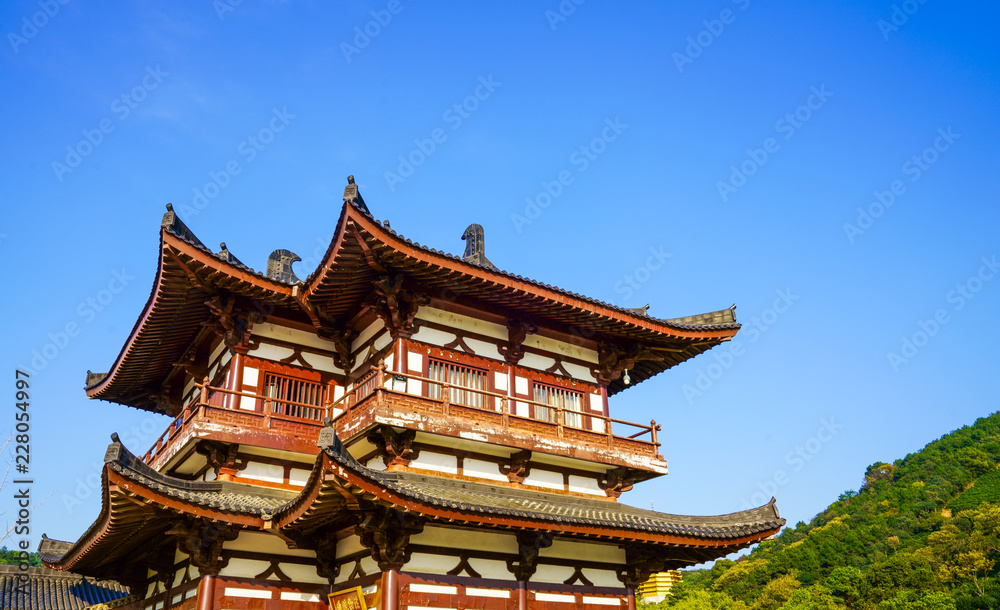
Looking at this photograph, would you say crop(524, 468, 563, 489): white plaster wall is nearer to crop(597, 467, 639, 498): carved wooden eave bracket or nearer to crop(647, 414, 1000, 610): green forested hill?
crop(597, 467, 639, 498): carved wooden eave bracket

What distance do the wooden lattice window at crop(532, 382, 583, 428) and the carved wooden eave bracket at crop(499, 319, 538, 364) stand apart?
0.95 meters

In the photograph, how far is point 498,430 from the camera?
16469 millimetres

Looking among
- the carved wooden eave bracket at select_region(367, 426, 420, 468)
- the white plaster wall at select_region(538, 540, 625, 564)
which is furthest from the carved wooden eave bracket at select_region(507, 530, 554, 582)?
the carved wooden eave bracket at select_region(367, 426, 420, 468)

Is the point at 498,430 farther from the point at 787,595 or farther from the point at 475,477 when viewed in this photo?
the point at 787,595

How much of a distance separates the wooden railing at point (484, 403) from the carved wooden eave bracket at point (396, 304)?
3.90ft

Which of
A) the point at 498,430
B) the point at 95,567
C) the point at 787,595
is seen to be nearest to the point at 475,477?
the point at 498,430

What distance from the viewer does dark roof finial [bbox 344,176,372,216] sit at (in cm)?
1481

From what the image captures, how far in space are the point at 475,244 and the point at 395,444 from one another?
7.53m

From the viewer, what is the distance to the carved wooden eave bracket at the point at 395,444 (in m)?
15.6

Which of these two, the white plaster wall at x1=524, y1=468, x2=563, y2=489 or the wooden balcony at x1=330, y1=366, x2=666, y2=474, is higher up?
the wooden balcony at x1=330, y1=366, x2=666, y2=474

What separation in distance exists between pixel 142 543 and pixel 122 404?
26.0 feet

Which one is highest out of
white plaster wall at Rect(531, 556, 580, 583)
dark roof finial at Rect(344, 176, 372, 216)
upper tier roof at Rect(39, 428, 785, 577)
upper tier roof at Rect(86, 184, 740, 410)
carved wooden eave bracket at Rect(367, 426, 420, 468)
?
dark roof finial at Rect(344, 176, 372, 216)

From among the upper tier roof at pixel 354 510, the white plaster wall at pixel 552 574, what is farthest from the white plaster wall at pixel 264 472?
the white plaster wall at pixel 552 574

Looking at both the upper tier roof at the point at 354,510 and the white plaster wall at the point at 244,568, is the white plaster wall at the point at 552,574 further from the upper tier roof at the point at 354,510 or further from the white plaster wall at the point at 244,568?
the white plaster wall at the point at 244,568
